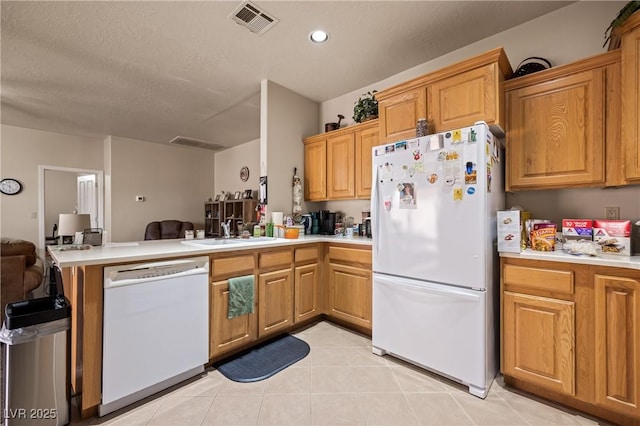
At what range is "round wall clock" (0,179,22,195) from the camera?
14.9ft

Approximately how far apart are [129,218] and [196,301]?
461 cm

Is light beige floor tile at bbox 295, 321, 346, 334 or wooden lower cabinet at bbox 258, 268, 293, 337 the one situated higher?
wooden lower cabinet at bbox 258, 268, 293, 337

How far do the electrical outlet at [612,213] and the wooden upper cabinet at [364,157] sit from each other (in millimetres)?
1744

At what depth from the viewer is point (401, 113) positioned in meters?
2.38

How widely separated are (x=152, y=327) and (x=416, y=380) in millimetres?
1793

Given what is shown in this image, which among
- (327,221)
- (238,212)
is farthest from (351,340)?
(238,212)

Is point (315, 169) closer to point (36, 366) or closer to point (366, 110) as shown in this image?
point (366, 110)

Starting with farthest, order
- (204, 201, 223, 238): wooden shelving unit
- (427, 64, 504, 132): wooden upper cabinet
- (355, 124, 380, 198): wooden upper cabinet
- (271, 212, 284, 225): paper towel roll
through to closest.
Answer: (204, 201, 223, 238): wooden shelving unit → (271, 212, 284, 225): paper towel roll → (355, 124, 380, 198): wooden upper cabinet → (427, 64, 504, 132): wooden upper cabinet

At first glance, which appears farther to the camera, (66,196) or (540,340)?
(66,196)

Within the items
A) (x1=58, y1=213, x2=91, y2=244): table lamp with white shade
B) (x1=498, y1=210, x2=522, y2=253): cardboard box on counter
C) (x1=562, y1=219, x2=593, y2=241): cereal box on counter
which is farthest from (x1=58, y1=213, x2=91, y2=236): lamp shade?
(x1=562, y1=219, x2=593, y2=241): cereal box on counter

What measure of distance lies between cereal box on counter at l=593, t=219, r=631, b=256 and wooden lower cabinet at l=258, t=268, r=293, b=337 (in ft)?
7.35

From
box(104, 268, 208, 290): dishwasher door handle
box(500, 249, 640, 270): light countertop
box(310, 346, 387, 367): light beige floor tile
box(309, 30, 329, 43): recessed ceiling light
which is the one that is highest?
box(309, 30, 329, 43): recessed ceiling light

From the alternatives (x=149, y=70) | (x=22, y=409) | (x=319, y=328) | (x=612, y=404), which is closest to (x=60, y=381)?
(x=22, y=409)

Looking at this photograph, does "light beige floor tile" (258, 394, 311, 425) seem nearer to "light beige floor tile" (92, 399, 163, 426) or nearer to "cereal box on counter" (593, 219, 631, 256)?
"light beige floor tile" (92, 399, 163, 426)
